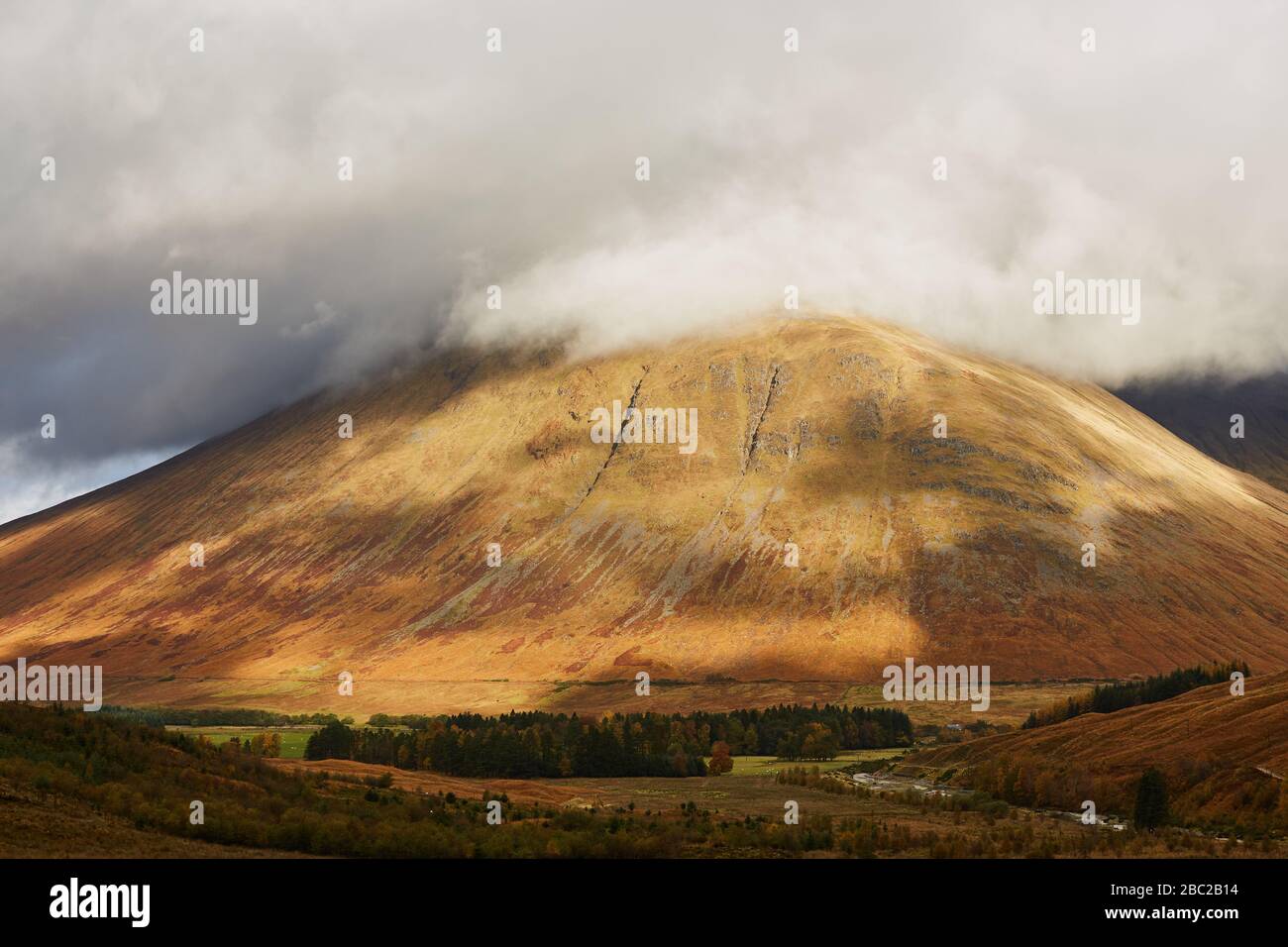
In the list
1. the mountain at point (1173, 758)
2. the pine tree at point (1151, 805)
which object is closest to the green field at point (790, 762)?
the mountain at point (1173, 758)

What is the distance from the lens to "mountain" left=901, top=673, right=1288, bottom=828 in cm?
8644

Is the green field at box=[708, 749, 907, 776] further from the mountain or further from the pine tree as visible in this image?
the pine tree

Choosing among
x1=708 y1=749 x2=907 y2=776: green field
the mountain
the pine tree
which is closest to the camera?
the mountain

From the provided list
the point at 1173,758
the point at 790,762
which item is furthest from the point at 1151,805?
the point at 790,762

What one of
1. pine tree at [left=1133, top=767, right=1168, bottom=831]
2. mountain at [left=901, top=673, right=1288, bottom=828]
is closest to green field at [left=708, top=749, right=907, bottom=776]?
mountain at [left=901, top=673, right=1288, bottom=828]

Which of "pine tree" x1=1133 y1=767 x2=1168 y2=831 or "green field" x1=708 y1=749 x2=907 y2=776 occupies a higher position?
"pine tree" x1=1133 y1=767 x2=1168 y2=831

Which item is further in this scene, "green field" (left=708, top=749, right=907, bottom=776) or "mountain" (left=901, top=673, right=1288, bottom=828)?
"green field" (left=708, top=749, right=907, bottom=776)

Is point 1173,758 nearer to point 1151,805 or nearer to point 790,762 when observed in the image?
point 1151,805

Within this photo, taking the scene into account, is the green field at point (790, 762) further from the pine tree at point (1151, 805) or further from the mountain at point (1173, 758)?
the pine tree at point (1151, 805)

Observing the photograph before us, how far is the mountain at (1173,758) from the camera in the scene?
86438mm
